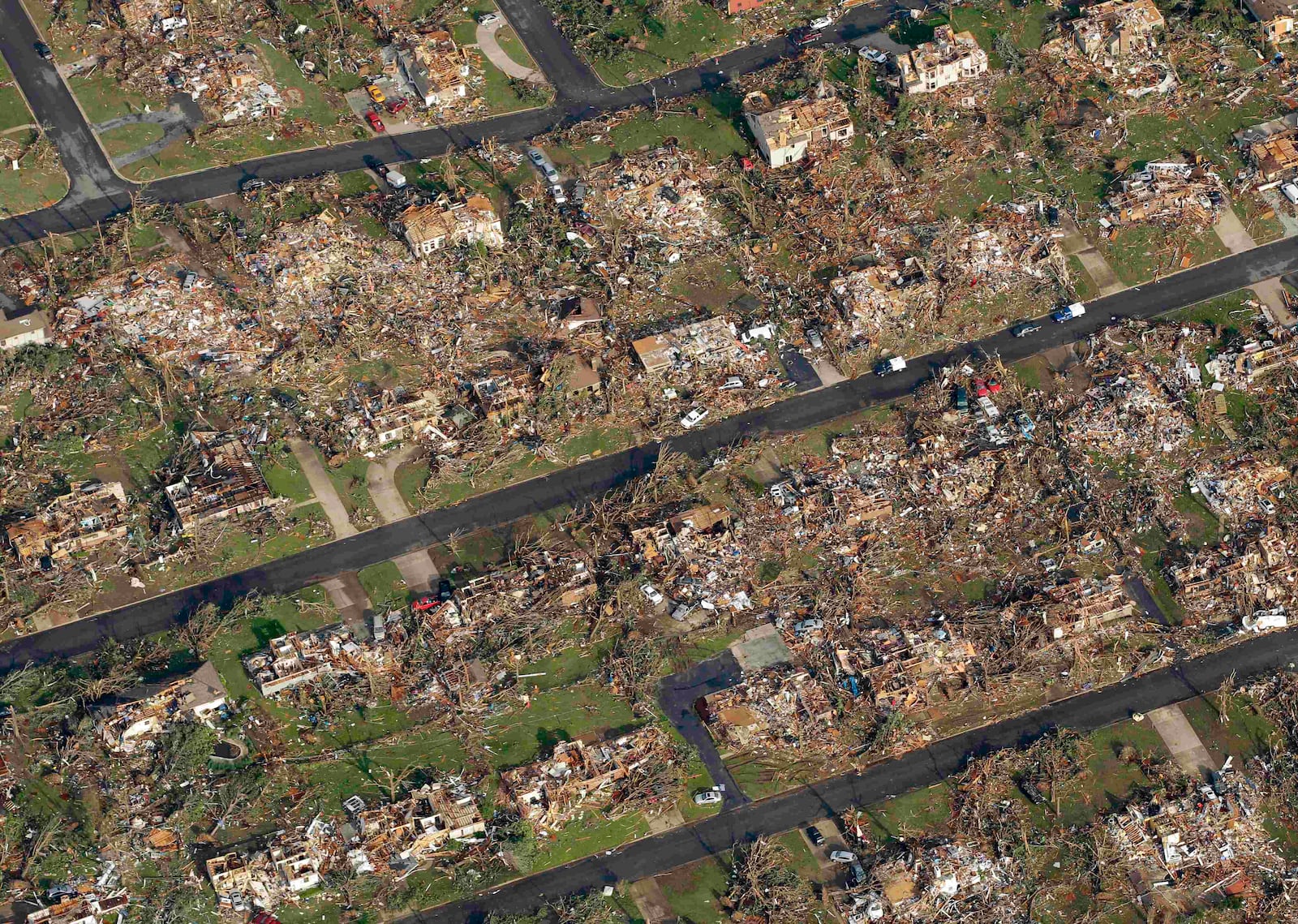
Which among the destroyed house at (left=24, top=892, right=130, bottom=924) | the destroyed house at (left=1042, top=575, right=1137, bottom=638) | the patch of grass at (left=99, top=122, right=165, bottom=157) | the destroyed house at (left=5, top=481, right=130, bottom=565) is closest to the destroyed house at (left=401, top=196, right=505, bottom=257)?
the patch of grass at (left=99, top=122, right=165, bottom=157)

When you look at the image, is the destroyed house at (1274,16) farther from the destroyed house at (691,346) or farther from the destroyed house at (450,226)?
the destroyed house at (450,226)

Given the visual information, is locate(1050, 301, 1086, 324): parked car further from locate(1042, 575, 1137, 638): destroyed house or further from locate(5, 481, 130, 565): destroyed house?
locate(5, 481, 130, 565): destroyed house

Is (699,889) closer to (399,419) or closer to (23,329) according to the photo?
(399,419)

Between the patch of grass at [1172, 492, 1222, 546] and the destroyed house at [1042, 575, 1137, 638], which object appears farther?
the patch of grass at [1172, 492, 1222, 546]


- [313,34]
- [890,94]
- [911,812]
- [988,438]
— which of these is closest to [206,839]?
[911,812]

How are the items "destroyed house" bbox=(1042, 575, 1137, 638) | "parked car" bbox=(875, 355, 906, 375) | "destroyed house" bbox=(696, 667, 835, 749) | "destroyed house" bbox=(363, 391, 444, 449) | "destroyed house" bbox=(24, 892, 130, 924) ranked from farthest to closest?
"parked car" bbox=(875, 355, 906, 375)
"destroyed house" bbox=(363, 391, 444, 449)
"destroyed house" bbox=(1042, 575, 1137, 638)
"destroyed house" bbox=(696, 667, 835, 749)
"destroyed house" bbox=(24, 892, 130, 924)

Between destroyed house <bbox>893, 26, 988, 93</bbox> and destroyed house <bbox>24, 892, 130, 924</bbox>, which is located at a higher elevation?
destroyed house <bbox>893, 26, 988, 93</bbox>

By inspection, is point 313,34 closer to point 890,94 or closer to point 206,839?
point 890,94

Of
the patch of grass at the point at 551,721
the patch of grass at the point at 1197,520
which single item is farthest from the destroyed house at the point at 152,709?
the patch of grass at the point at 1197,520
